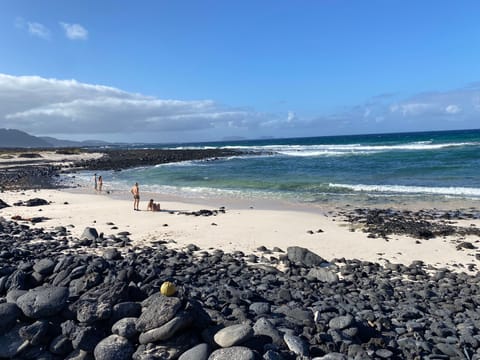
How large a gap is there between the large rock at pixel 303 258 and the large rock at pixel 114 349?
A: 5.07 meters

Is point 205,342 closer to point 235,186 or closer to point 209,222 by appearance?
point 209,222

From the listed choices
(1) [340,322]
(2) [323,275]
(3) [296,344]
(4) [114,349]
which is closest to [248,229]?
(2) [323,275]

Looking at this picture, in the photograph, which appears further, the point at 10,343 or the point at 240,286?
the point at 240,286

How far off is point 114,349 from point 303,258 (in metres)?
5.36

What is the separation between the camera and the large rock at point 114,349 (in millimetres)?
4508

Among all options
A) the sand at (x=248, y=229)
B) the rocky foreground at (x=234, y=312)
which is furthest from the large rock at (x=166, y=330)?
the sand at (x=248, y=229)

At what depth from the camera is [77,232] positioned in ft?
39.9

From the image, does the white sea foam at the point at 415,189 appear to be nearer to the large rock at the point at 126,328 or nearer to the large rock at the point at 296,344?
the large rock at the point at 296,344

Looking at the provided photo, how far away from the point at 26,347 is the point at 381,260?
25.2 feet

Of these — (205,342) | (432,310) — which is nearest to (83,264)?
(205,342)

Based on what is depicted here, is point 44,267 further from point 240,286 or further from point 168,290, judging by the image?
point 240,286

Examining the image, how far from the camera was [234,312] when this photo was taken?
5.61m

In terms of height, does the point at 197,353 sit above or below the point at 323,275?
above

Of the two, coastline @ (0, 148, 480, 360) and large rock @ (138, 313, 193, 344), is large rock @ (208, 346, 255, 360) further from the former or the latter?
large rock @ (138, 313, 193, 344)
